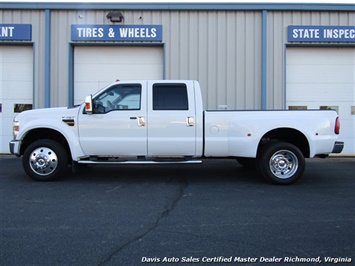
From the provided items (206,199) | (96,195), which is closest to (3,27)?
(96,195)

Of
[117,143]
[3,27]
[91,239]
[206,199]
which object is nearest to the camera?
[91,239]

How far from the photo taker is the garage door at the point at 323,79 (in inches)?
479

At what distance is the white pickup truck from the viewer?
6676 millimetres

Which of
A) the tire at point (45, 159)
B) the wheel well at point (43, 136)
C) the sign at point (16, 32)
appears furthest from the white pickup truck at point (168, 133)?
the sign at point (16, 32)

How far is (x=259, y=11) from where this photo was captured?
38.9 feet

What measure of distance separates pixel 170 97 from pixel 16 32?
7710 mm

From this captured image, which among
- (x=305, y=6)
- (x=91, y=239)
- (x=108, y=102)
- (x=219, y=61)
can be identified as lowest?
(x=91, y=239)

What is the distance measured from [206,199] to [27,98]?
29.6 feet

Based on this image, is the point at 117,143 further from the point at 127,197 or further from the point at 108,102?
the point at 127,197

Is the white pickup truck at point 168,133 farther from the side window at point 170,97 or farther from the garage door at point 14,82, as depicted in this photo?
the garage door at point 14,82

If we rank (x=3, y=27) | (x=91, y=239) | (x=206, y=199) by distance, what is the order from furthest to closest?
1. (x=3, y=27)
2. (x=206, y=199)
3. (x=91, y=239)

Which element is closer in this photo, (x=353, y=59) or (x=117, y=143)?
(x=117, y=143)

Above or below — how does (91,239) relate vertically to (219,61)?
below

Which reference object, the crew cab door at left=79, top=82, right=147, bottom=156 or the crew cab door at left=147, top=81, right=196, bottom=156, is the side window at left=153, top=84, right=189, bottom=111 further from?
the crew cab door at left=79, top=82, right=147, bottom=156
